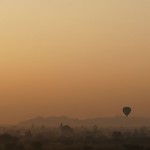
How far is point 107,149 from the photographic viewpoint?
97750 mm

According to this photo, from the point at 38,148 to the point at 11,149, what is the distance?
4.97 meters

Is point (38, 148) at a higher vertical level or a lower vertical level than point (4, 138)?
lower

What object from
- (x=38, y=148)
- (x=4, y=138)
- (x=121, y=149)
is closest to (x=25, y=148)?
(x=38, y=148)

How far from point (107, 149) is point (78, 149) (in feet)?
16.7

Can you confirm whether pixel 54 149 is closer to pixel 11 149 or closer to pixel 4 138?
pixel 11 149

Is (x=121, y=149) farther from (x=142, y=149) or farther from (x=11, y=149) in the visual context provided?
(x=11, y=149)

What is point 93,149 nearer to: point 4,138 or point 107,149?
point 107,149

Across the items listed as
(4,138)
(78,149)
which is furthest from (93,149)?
(4,138)

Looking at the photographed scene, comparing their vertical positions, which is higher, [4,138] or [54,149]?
[4,138]

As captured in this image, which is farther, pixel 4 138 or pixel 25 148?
pixel 4 138

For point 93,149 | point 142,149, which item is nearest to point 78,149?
point 93,149

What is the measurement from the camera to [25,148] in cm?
9662

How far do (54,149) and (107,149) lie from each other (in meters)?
9.23

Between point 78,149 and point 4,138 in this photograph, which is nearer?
point 78,149
